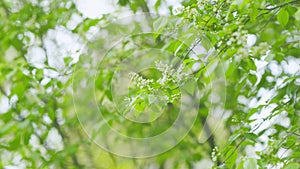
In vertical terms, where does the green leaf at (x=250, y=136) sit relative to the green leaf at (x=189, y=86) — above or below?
below

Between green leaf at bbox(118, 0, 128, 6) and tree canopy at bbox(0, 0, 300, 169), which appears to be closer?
tree canopy at bbox(0, 0, 300, 169)

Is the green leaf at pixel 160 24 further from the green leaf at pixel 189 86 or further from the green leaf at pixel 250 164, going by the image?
the green leaf at pixel 250 164

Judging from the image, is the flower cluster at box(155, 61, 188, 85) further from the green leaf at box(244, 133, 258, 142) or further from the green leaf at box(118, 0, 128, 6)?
the green leaf at box(118, 0, 128, 6)

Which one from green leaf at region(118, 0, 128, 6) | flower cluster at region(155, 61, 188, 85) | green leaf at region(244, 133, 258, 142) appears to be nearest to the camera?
flower cluster at region(155, 61, 188, 85)

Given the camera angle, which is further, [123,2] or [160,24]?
[123,2]

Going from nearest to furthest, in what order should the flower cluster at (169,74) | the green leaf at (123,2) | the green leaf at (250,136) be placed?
1. the flower cluster at (169,74)
2. the green leaf at (250,136)
3. the green leaf at (123,2)

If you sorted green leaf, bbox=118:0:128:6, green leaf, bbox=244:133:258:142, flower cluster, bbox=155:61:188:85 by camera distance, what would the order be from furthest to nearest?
green leaf, bbox=118:0:128:6 → green leaf, bbox=244:133:258:142 → flower cluster, bbox=155:61:188:85

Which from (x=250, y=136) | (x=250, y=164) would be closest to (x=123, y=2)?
(x=250, y=136)

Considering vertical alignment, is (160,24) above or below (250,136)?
above

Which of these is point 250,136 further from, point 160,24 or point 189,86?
point 160,24

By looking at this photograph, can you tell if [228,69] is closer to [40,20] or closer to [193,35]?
[193,35]

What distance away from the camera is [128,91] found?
3.11 feet

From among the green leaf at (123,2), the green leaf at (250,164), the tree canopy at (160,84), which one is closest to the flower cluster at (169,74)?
the tree canopy at (160,84)

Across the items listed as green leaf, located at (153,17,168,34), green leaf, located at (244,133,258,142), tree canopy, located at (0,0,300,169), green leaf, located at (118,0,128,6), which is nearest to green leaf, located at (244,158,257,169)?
tree canopy, located at (0,0,300,169)
